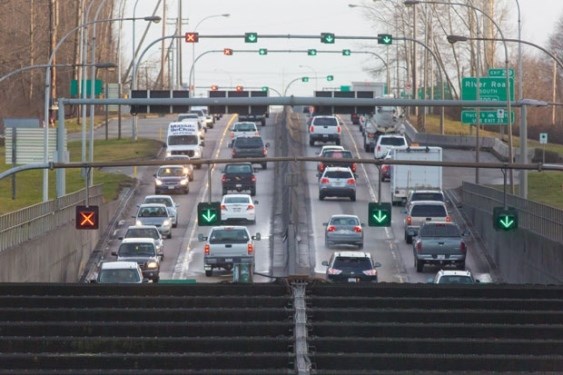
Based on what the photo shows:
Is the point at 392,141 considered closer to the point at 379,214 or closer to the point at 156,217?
the point at 156,217

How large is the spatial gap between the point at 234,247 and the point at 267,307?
18351mm

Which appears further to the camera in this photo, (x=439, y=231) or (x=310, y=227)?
(x=310, y=227)

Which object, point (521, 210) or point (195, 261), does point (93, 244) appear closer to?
point (195, 261)

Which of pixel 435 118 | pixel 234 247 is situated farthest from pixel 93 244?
pixel 435 118

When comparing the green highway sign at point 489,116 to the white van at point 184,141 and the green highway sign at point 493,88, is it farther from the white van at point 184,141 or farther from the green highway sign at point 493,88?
the white van at point 184,141

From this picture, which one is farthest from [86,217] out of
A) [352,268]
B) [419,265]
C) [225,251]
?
[419,265]

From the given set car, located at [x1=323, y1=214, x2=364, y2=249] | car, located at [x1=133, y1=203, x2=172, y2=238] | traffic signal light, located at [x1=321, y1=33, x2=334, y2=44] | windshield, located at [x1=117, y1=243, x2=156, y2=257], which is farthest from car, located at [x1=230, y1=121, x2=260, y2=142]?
windshield, located at [x1=117, y1=243, x2=156, y2=257]

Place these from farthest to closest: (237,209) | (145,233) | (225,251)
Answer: (237,209)
(145,233)
(225,251)

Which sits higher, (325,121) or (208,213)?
(325,121)

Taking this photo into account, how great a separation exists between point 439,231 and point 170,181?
22.7 meters

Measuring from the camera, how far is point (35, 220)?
4381 cm

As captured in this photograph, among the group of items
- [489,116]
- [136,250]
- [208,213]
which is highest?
[489,116]

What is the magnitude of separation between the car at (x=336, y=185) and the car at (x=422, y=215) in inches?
455

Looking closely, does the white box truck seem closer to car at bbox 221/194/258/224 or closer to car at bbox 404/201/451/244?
car at bbox 404/201/451/244
